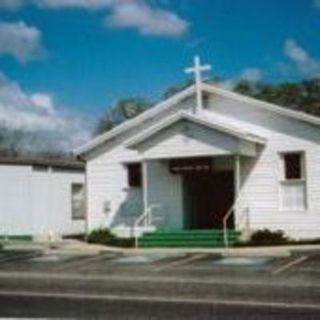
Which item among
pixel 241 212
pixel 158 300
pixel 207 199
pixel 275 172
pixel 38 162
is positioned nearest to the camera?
pixel 158 300

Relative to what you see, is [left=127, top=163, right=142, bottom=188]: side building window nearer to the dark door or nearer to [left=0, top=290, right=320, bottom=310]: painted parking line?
the dark door

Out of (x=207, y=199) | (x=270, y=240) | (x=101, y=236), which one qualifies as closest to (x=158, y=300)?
(x=270, y=240)

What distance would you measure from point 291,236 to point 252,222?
1488 millimetres

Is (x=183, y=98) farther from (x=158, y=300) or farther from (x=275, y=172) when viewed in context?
(x=158, y=300)

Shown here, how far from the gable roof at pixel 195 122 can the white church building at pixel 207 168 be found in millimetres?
34

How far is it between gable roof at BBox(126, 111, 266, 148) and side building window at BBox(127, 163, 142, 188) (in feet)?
7.08

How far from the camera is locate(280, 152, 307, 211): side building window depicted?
30.7 metres

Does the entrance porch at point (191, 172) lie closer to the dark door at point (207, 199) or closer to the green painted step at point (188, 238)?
the dark door at point (207, 199)

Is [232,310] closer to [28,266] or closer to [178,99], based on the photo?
[28,266]

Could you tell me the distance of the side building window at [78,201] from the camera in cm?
4130

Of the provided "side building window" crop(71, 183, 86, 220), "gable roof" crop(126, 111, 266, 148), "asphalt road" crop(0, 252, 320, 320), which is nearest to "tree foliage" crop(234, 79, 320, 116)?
"side building window" crop(71, 183, 86, 220)

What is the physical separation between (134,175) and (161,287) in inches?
600

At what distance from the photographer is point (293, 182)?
30859mm

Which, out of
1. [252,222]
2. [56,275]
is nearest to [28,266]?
[56,275]
